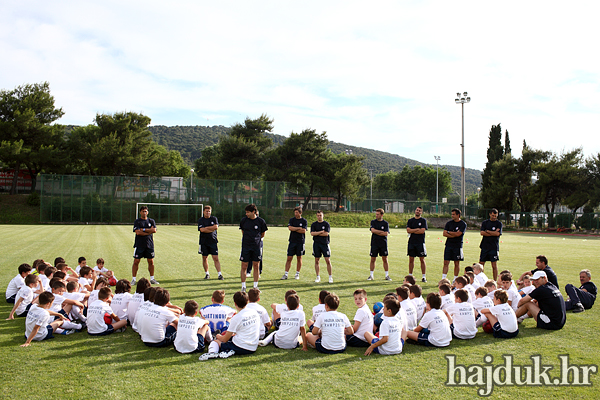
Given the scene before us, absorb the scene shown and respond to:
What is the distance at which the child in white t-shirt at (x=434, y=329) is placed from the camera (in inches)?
224

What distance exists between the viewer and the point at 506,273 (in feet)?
23.9

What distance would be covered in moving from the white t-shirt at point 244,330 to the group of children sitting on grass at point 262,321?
12 mm

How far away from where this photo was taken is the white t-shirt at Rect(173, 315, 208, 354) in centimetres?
535

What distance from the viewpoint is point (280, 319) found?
591cm

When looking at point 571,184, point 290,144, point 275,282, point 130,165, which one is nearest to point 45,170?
point 130,165

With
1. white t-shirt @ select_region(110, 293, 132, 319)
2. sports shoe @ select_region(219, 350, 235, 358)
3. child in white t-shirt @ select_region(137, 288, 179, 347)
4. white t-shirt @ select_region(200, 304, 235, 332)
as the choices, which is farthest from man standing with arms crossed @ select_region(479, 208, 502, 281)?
white t-shirt @ select_region(110, 293, 132, 319)

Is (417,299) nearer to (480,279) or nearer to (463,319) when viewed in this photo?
(463,319)

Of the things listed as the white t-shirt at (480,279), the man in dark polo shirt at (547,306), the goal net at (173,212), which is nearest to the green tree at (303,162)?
the goal net at (173,212)

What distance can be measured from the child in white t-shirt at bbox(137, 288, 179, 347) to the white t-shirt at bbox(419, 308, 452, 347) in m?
3.46

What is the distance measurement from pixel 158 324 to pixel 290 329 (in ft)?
5.66

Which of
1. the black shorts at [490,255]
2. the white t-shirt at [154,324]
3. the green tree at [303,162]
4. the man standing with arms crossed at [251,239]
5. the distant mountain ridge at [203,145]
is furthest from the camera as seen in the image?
the distant mountain ridge at [203,145]

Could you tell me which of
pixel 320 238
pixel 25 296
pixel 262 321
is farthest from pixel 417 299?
pixel 25 296

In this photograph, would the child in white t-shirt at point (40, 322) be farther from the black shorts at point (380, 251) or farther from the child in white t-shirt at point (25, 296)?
the black shorts at point (380, 251)

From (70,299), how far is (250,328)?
3.13 m
